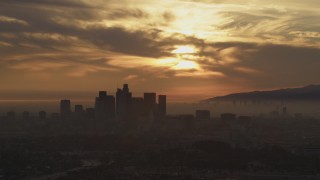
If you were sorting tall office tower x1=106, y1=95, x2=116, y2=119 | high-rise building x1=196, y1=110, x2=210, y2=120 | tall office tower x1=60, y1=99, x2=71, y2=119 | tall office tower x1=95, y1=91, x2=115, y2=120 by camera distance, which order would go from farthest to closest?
high-rise building x1=196, y1=110, x2=210, y2=120
tall office tower x1=60, y1=99, x2=71, y2=119
tall office tower x1=106, y1=95, x2=116, y2=119
tall office tower x1=95, y1=91, x2=115, y2=120

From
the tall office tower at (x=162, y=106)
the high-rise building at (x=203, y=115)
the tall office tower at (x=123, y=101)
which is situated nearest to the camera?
the tall office tower at (x=123, y=101)

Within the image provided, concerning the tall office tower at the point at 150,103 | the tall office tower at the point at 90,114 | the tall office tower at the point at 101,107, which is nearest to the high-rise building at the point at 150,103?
the tall office tower at the point at 150,103

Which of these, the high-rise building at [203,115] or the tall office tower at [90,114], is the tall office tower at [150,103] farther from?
the high-rise building at [203,115]

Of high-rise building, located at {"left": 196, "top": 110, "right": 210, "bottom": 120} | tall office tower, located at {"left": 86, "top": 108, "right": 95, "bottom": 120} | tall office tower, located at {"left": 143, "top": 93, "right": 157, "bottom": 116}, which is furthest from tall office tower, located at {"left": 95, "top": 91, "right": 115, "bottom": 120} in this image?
high-rise building, located at {"left": 196, "top": 110, "right": 210, "bottom": 120}

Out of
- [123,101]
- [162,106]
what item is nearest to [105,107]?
[123,101]

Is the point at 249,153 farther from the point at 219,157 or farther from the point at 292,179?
the point at 292,179

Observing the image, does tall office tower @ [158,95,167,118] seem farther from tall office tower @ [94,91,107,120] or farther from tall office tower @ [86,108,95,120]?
tall office tower @ [86,108,95,120]

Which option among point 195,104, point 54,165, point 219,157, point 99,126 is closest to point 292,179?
point 219,157
